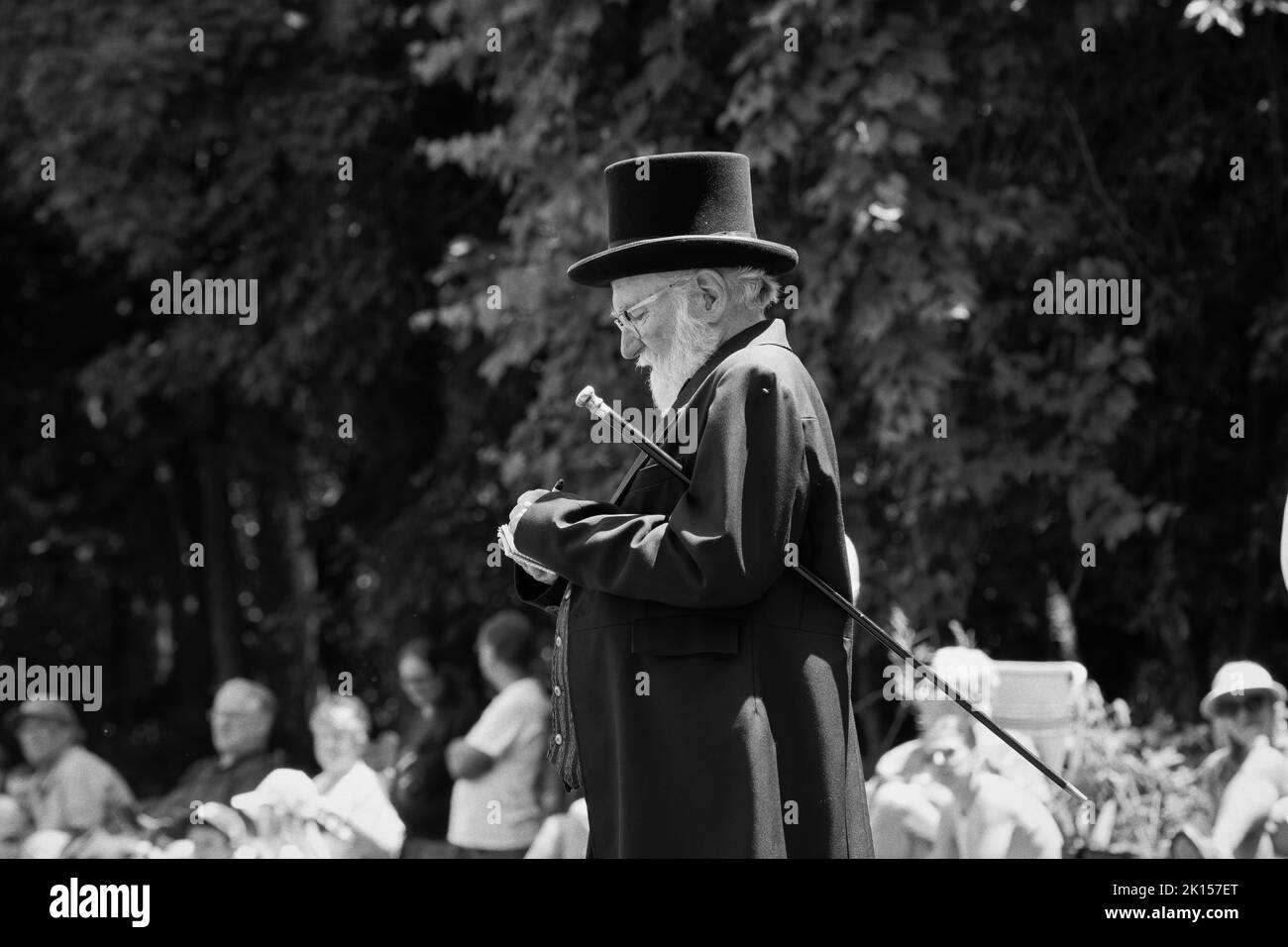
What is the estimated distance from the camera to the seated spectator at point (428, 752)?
709cm

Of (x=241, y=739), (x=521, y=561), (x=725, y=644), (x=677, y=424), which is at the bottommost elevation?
(x=241, y=739)

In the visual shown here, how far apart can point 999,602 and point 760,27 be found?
3.39m

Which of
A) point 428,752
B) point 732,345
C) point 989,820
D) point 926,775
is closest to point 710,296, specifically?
point 732,345

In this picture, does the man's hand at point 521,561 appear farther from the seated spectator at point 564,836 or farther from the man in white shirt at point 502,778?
the man in white shirt at point 502,778

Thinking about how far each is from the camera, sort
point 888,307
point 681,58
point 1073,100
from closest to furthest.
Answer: point 888,307 → point 681,58 → point 1073,100

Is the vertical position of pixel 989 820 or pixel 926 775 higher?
pixel 926 775

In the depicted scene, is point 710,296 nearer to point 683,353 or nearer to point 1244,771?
point 683,353

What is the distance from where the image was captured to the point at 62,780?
8430 millimetres

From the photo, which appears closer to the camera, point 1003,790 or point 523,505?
point 523,505

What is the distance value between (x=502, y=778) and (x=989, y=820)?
2182mm

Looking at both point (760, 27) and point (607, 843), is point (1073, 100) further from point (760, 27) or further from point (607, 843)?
point (607, 843)

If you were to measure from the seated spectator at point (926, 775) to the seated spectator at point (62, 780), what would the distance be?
382cm

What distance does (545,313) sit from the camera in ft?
27.7

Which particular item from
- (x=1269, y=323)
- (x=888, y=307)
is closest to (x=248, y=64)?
(x=888, y=307)
